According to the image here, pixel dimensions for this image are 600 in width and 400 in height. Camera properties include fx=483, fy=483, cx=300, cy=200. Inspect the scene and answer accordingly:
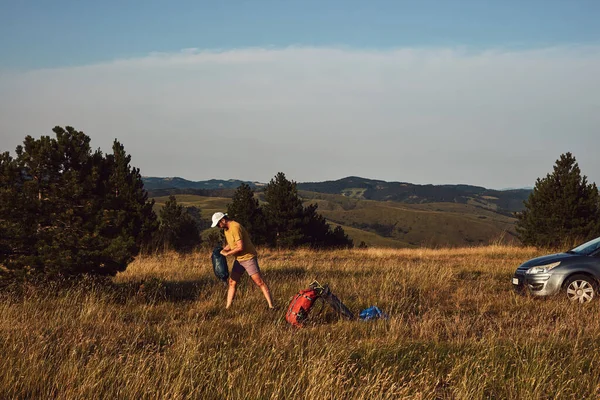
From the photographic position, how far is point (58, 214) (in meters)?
8.59

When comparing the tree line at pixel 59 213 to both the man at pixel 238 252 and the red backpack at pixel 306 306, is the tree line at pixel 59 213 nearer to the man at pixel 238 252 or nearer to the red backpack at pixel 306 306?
the man at pixel 238 252

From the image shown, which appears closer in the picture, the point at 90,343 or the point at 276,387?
the point at 276,387

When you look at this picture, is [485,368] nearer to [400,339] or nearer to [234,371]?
[400,339]

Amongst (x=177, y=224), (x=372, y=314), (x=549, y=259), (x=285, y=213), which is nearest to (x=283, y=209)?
(x=285, y=213)

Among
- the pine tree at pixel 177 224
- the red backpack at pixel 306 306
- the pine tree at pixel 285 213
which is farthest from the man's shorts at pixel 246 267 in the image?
the pine tree at pixel 177 224

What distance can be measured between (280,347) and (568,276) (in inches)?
261

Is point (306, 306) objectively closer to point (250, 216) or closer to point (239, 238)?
point (239, 238)

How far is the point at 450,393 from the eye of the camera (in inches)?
163

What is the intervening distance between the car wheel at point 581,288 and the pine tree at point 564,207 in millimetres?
20522

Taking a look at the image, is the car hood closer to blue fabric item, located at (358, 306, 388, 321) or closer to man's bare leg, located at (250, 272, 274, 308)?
blue fabric item, located at (358, 306, 388, 321)

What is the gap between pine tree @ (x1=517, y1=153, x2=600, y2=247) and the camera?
28.5 m

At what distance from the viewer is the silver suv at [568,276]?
905cm

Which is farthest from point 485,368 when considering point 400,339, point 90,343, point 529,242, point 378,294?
point 529,242

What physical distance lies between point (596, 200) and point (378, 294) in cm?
2539
